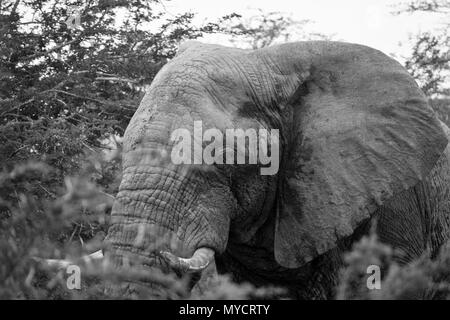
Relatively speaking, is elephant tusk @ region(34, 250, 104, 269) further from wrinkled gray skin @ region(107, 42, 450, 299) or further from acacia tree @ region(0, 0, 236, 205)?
acacia tree @ region(0, 0, 236, 205)

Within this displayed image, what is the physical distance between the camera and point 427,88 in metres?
9.63

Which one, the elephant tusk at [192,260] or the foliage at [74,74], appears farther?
the foliage at [74,74]

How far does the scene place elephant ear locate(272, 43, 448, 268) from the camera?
377cm

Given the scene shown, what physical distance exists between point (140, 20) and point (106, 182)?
205 cm

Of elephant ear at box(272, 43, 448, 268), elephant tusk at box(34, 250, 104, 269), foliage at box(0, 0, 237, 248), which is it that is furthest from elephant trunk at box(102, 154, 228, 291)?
foliage at box(0, 0, 237, 248)

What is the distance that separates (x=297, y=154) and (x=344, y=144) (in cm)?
21

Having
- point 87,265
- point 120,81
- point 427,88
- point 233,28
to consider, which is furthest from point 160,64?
point 87,265

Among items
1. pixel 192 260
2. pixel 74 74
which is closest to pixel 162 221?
pixel 192 260

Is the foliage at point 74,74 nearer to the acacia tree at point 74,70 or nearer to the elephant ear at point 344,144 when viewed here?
the acacia tree at point 74,70

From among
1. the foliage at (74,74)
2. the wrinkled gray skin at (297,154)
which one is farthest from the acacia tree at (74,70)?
the wrinkled gray skin at (297,154)

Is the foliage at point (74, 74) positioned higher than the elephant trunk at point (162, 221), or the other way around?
the elephant trunk at point (162, 221)

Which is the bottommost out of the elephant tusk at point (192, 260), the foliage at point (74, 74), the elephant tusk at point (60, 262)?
the foliage at point (74, 74)

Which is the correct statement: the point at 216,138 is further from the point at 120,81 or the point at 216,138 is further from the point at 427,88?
the point at 427,88

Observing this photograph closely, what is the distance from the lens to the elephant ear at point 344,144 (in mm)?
3768
